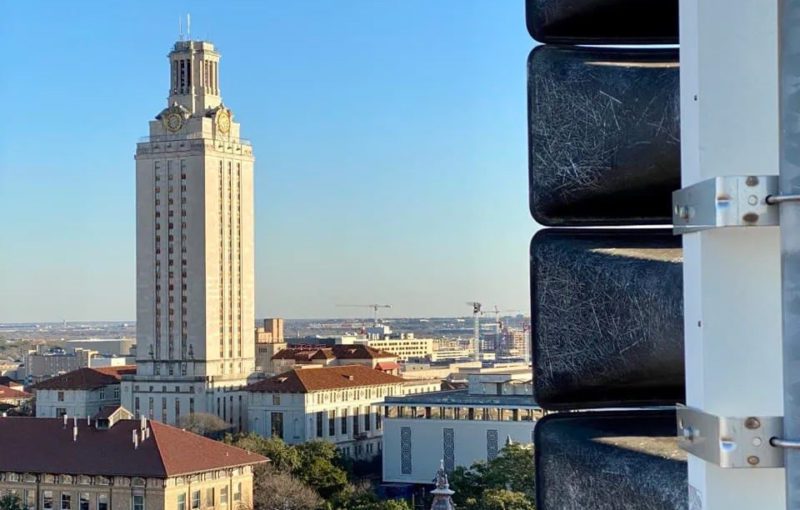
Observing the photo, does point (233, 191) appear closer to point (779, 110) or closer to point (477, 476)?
point (477, 476)

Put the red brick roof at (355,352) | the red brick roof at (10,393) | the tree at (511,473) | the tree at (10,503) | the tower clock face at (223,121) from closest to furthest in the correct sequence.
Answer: the tree at (511,473), the tree at (10,503), the tower clock face at (223,121), the red brick roof at (10,393), the red brick roof at (355,352)

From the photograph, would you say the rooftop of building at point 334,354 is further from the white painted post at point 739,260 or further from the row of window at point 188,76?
the white painted post at point 739,260

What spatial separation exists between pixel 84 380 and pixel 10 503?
12.4 meters

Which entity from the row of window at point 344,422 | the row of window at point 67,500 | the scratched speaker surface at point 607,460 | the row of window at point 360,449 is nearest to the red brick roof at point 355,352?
the row of window at point 344,422

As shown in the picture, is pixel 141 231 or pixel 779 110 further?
pixel 141 231

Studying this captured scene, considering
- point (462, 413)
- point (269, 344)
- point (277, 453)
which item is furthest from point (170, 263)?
point (269, 344)

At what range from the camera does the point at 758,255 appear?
0.75 metres

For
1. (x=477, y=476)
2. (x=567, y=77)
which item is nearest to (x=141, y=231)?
(x=477, y=476)

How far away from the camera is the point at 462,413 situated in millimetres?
23250

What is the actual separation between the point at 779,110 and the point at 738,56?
0.05m

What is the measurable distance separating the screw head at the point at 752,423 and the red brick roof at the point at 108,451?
716 inches

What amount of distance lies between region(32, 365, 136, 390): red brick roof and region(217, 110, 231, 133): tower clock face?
6.58m

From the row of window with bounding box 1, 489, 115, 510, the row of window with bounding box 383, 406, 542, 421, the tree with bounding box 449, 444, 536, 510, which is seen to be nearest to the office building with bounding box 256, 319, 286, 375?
the row of window with bounding box 383, 406, 542, 421

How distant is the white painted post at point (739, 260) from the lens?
74cm
